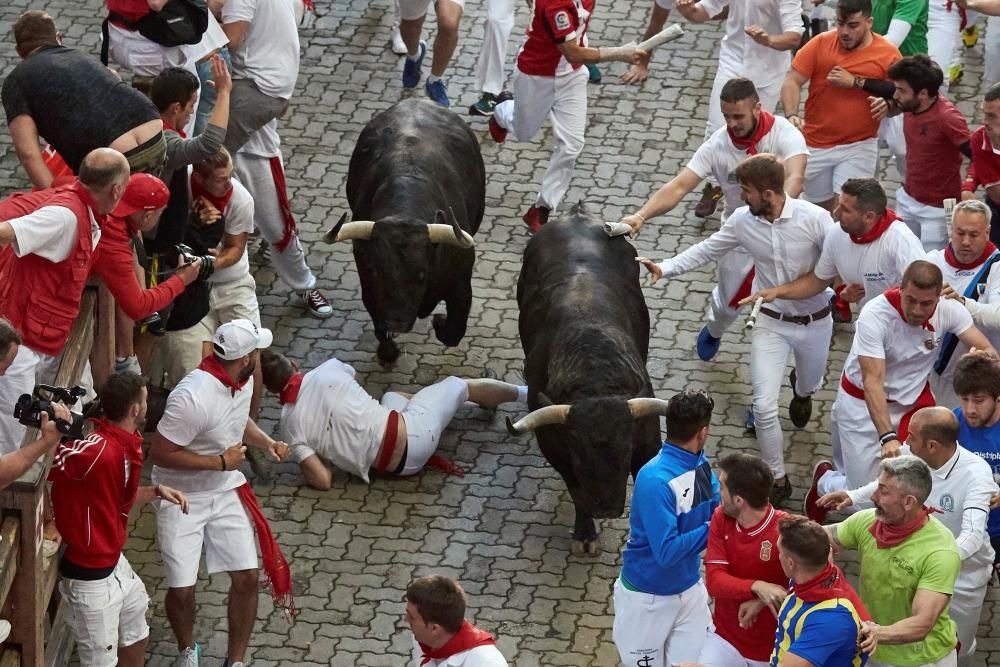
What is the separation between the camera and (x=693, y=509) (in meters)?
8.23

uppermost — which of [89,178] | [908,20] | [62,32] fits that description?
[89,178]

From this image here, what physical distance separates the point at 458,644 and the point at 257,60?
676cm

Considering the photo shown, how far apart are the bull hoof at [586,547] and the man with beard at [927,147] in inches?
145

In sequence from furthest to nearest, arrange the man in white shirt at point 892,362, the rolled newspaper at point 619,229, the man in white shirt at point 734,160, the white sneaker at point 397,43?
the white sneaker at point 397,43
the man in white shirt at point 734,160
the rolled newspaper at point 619,229
the man in white shirt at point 892,362

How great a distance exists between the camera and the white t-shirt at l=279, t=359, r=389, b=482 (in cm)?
1074

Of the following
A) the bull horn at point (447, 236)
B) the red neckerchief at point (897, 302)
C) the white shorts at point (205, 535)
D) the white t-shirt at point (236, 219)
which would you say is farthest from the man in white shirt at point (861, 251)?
the white shorts at point (205, 535)

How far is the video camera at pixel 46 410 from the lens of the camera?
25.2 feet

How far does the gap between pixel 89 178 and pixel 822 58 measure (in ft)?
20.8

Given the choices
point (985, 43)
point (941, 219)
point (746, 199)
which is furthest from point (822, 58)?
point (985, 43)

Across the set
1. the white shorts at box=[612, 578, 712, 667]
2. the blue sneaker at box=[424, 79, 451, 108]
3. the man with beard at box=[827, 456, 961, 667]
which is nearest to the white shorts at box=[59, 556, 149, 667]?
the white shorts at box=[612, 578, 712, 667]

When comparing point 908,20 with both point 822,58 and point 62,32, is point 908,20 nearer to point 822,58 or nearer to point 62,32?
point 822,58

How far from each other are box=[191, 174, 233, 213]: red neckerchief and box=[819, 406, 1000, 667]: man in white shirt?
4.44 meters

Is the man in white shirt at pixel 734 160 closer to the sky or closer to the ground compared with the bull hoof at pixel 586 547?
closer to the sky

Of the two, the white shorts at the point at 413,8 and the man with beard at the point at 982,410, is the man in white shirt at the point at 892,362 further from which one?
the white shorts at the point at 413,8
